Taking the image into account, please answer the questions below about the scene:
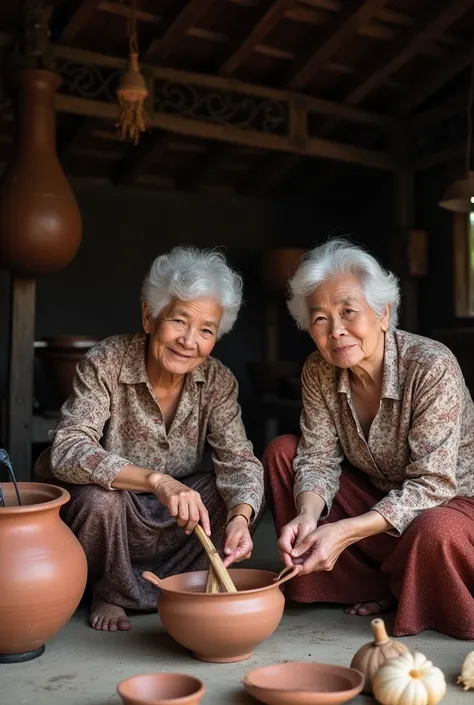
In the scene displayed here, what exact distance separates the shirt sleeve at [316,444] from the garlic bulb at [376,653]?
0.74m

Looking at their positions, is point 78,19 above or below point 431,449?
above

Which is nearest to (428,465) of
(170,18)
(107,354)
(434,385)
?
(434,385)

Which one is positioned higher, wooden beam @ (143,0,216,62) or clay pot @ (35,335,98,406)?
wooden beam @ (143,0,216,62)

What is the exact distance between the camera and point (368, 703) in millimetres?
2072

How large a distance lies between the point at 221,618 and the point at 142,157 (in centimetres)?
432

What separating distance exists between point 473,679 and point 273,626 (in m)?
0.51

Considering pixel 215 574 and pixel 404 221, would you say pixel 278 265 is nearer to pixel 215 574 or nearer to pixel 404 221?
pixel 404 221

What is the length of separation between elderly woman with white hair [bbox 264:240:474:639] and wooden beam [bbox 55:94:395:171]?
8.32 ft

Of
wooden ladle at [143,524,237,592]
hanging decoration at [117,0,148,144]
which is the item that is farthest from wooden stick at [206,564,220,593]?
hanging decoration at [117,0,148,144]

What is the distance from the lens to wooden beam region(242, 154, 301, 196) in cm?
634

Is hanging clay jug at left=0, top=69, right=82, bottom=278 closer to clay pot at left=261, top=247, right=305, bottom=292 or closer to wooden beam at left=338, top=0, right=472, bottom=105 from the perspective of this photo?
wooden beam at left=338, top=0, right=472, bottom=105

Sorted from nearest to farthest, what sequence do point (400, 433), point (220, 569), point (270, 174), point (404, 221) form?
point (220, 569) < point (400, 433) < point (404, 221) < point (270, 174)

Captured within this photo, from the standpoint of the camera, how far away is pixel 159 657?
2406 mm

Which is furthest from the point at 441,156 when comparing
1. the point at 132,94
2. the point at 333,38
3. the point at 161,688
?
the point at 161,688
